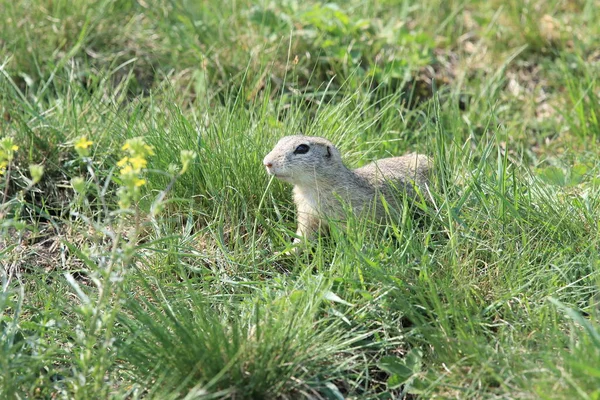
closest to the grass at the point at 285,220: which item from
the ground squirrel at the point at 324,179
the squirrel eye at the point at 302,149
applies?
the ground squirrel at the point at 324,179

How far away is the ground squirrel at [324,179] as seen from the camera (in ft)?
13.7

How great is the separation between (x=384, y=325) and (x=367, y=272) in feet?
0.81

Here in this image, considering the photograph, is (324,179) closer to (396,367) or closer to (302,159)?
(302,159)

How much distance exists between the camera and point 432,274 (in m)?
3.66

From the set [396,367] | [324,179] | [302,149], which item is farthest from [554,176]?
[396,367]

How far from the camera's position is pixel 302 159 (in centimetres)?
422

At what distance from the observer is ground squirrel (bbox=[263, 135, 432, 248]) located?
13.7ft

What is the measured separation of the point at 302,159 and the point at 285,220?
41 cm

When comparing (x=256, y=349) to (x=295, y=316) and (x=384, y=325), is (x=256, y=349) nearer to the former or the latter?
(x=295, y=316)

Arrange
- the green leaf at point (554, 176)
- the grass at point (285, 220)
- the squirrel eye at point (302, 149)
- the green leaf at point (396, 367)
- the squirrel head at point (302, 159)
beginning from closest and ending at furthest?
the grass at point (285, 220) < the green leaf at point (396, 367) < the squirrel head at point (302, 159) < the squirrel eye at point (302, 149) < the green leaf at point (554, 176)

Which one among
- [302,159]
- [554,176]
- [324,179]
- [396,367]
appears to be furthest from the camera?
[554,176]

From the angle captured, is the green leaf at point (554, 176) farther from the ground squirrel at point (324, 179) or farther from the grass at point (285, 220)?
the ground squirrel at point (324, 179)

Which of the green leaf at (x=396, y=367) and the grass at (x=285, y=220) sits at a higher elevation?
the grass at (x=285, y=220)

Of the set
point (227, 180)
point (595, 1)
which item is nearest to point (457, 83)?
point (595, 1)
